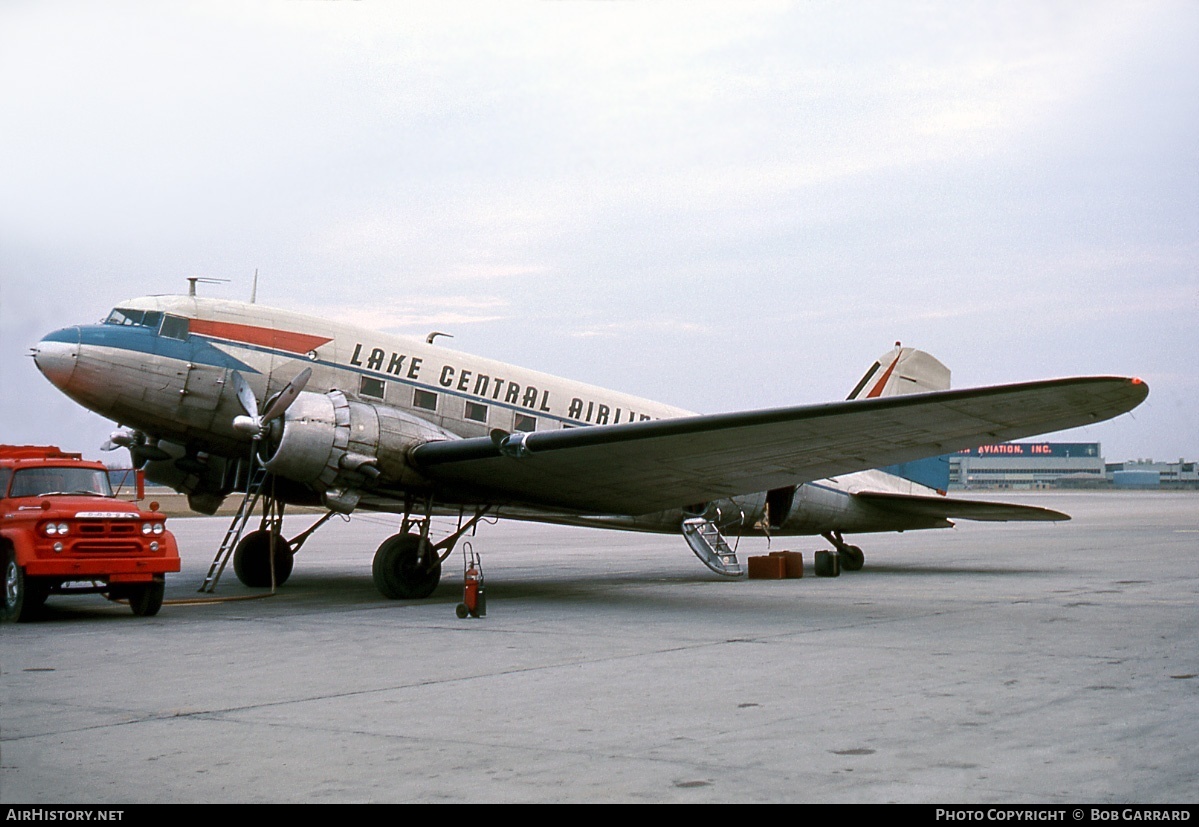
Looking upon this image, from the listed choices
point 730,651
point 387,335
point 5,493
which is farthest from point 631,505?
point 5,493

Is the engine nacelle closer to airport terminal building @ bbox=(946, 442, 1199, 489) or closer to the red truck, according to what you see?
the red truck

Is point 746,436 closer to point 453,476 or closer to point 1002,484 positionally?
point 453,476

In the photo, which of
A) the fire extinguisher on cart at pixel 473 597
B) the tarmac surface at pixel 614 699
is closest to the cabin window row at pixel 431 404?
the tarmac surface at pixel 614 699

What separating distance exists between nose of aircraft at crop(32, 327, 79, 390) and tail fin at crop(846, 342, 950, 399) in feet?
46.2

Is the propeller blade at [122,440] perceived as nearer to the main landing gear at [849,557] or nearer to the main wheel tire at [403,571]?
the main wheel tire at [403,571]

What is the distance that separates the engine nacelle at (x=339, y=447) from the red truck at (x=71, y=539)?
210 centimetres

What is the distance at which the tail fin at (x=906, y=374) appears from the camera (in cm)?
2181

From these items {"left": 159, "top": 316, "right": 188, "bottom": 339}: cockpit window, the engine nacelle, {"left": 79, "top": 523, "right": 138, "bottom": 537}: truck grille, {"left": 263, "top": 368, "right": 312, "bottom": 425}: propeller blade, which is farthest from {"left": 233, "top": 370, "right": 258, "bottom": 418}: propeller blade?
{"left": 79, "top": 523, "right": 138, "bottom": 537}: truck grille

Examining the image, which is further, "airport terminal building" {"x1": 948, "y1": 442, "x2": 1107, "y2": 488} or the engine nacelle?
"airport terminal building" {"x1": 948, "y1": 442, "x2": 1107, "y2": 488}

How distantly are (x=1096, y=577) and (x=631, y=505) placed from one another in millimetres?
8180

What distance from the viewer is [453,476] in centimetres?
1612

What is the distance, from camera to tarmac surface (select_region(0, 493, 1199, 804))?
564 cm

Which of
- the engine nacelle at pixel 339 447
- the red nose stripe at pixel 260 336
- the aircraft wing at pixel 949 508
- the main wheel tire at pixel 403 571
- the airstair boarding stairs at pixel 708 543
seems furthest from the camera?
the aircraft wing at pixel 949 508
